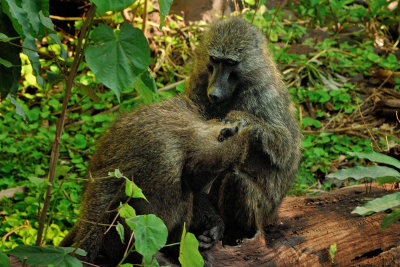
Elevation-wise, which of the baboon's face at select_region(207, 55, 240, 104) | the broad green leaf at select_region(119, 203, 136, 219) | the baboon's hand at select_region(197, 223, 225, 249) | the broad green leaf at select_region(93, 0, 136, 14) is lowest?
the baboon's hand at select_region(197, 223, 225, 249)

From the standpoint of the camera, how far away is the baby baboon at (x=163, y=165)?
3012 mm

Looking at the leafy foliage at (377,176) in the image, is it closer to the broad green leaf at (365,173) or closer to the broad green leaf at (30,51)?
the broad green leaf at (365,173)

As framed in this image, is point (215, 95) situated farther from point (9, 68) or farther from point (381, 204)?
point (9, 68)

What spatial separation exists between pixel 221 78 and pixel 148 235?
185 centimetres

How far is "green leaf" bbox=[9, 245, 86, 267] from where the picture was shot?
2.22 meters

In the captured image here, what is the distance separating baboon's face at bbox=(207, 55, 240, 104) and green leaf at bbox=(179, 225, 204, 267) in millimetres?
1511

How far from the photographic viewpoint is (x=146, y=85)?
106 inches

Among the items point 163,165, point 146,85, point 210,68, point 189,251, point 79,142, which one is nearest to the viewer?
point 189,251

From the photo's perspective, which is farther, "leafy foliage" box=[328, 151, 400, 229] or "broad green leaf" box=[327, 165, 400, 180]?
"broad green leaf" box=[327, 165, 400, 180]

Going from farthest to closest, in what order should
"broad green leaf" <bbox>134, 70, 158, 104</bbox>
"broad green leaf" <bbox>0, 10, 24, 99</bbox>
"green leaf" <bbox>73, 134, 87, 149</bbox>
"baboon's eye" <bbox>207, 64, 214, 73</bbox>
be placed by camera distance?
"green leaf" <bbox>73, 134, 87, 149</bbox> → "baboon's eye" <bbox>207, 64, 214, 73</bbox> → "broad green leaf" <bbox>134, 70, 158, 104</bbox> → "broad green leaf" <bbox>0, 10, 24, 99</bbox>

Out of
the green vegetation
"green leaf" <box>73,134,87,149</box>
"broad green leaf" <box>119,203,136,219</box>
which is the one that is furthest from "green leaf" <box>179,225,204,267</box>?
"green leaf" <box>73,134,87,149</box>

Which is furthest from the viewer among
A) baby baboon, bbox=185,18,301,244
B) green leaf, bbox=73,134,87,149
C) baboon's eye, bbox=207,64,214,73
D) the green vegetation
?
green leaf, bbox=73,134,87,149

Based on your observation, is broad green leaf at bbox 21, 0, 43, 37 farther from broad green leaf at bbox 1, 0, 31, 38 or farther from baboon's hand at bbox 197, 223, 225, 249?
baboon's hand at bbox 197, 223, 225, 249

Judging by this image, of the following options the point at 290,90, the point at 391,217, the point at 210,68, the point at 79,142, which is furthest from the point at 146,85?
the point at 290,90
